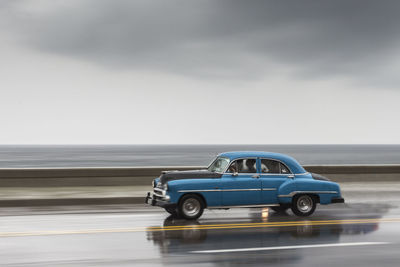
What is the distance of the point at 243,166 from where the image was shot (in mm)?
12070

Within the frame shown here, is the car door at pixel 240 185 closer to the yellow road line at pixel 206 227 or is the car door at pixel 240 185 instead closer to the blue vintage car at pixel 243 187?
the blue vintage car at pixel 243 187

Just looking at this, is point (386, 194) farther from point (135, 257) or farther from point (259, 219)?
point (135, 257)

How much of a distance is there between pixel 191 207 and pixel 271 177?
6.74 feet

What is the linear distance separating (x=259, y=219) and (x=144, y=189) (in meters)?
6.31

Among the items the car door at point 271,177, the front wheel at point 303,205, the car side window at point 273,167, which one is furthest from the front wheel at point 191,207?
the front wheel at point 303,205

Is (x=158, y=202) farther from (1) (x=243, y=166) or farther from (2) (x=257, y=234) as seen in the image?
(2) (x=257, y=234)

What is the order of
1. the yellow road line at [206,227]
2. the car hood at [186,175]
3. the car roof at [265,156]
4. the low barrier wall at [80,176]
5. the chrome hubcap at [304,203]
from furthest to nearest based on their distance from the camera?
the low barrier wall at [80,176] → the chrome hubcap at [304,203] → the car roof at [265,156] → the car hood at [186,175] → the yellow road line at [206,227]

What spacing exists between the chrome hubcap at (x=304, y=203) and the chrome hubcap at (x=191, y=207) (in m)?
2.51

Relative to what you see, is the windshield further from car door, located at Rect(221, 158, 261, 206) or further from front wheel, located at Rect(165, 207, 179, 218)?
front wheel, located at Rect(165, 207, 179, 218)

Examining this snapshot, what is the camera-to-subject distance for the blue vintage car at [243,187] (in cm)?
1159

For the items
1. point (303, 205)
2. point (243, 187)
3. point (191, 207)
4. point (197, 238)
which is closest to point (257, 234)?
point (197, 238)

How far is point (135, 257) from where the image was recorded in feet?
25.7

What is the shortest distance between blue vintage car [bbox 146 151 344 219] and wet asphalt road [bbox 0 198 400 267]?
364 mm

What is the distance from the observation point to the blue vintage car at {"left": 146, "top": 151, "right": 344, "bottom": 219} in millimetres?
11586
